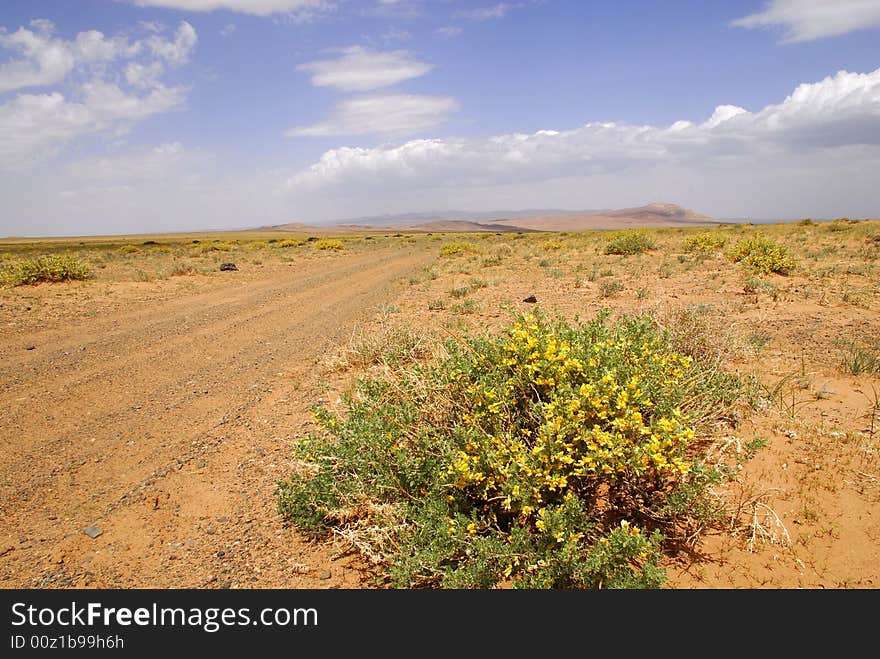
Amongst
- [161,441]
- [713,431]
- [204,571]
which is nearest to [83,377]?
[161,441]

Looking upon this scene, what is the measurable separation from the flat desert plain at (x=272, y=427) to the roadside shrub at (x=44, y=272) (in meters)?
3.84

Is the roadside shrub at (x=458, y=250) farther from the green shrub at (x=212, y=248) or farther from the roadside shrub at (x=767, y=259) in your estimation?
the green shrub at (x=212, y=248)

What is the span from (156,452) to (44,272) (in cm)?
1503

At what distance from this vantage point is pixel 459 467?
2.68 meters

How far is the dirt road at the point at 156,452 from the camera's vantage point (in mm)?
3162

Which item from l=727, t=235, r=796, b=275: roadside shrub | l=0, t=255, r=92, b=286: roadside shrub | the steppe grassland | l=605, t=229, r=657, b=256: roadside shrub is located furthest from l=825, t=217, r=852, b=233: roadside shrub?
l=0, t=255, r=92, b=286: roadside shrub

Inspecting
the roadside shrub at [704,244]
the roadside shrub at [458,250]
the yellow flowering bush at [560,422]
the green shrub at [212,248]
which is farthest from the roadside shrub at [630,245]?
the green shrub at [212,248]

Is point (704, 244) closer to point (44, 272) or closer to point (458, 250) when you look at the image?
point (458, 250)

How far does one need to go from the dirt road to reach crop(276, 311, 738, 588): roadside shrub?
47 cm

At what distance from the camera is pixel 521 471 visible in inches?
107

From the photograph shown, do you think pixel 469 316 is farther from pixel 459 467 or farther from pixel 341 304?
pixel 459 467

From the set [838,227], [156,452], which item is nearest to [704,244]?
[838,227]

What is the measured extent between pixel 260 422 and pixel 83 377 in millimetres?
3412

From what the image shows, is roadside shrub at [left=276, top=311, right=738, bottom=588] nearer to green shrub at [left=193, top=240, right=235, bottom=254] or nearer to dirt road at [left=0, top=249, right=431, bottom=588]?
dirt road at [left=0, top=249, right=431, bottom=588]
